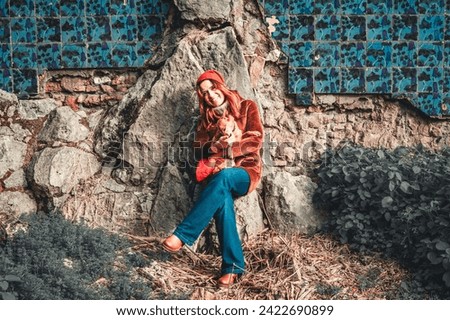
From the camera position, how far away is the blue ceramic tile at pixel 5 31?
5.98 meters

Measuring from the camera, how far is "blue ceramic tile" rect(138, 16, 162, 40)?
233 inches

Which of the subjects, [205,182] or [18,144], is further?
[18,144]

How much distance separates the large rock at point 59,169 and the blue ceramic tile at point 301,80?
6.30ft

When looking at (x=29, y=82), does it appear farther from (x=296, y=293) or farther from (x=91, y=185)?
(x=296, y=293)

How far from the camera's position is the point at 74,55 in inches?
235

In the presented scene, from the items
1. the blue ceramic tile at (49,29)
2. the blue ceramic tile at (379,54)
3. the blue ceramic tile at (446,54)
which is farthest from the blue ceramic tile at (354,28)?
the blue ceramic tile at (49,29)

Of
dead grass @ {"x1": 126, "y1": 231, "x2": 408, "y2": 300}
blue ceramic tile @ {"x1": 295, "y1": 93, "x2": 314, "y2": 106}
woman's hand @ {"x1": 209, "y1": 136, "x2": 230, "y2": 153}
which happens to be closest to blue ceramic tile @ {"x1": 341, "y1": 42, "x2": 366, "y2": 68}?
blue ceramic tile @ {"x1": 295, "y1": 93, "x2": 314, "y2": 106}

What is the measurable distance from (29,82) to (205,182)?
2020 millimetres

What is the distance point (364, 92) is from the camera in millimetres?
5875

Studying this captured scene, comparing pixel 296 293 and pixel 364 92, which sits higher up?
pixel 364 92

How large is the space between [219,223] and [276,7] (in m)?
2.14
